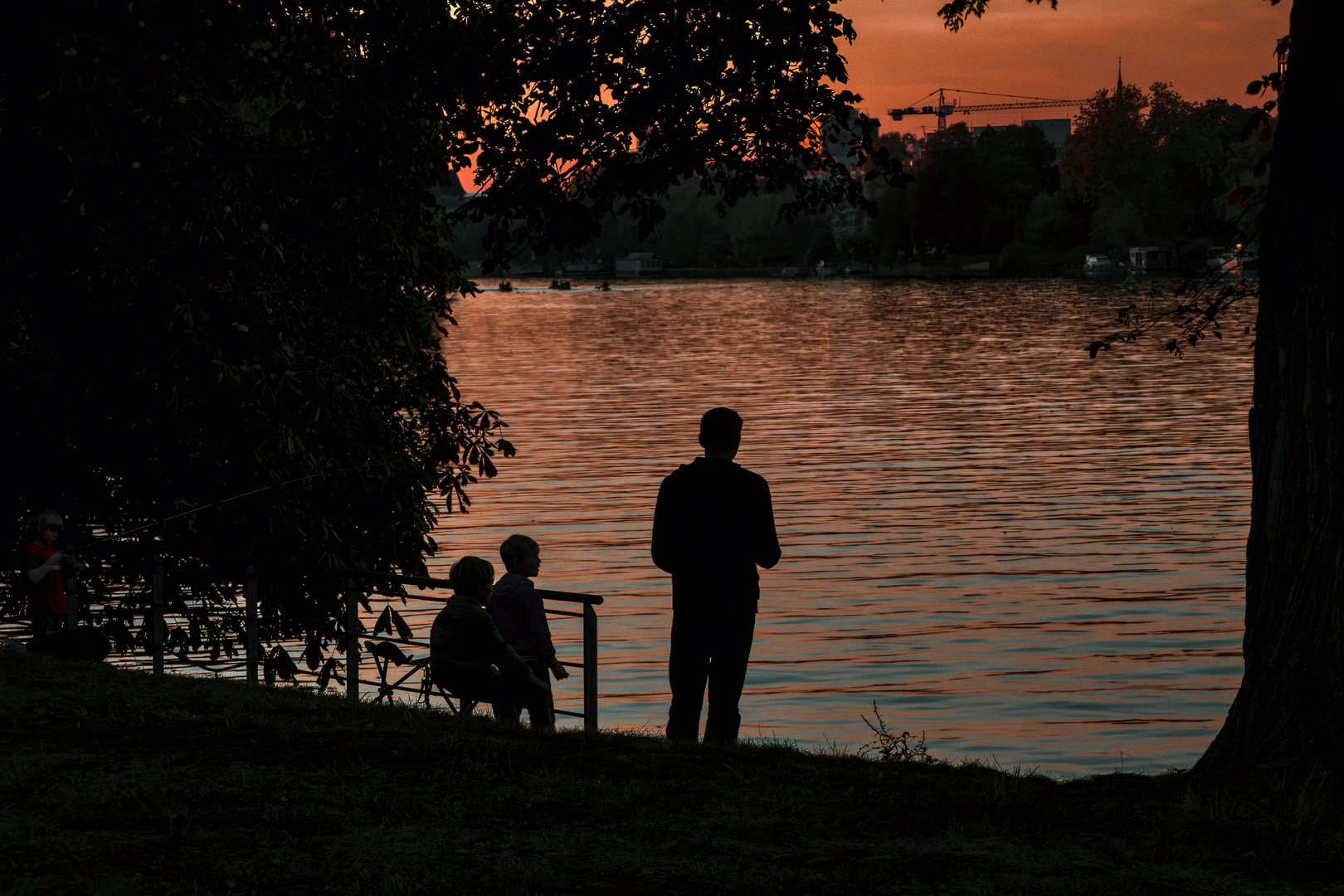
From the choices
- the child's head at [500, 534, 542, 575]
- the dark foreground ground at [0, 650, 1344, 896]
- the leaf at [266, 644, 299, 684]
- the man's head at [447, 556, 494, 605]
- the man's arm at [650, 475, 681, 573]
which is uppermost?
the man's arm at [650, 475, 681, 573]

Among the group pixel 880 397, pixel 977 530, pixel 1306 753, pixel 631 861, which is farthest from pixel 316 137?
pixel 880 397

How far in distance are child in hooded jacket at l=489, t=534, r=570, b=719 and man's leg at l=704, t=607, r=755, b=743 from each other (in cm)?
173

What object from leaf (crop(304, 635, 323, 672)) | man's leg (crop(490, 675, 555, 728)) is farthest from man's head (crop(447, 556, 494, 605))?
leaf (crop(304, 635, 323, 672))

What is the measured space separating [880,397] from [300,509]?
41615 mm

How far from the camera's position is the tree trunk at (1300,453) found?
6.96 meters

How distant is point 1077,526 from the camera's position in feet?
90.3

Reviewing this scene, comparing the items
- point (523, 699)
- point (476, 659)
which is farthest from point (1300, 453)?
point (476, 659)

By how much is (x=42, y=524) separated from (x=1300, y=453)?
9198mm

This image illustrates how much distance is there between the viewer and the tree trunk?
696cm

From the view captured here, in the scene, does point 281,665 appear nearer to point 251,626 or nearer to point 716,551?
point 251,626

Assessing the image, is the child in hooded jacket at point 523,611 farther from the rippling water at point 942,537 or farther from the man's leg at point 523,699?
the rippling water at point 942,537

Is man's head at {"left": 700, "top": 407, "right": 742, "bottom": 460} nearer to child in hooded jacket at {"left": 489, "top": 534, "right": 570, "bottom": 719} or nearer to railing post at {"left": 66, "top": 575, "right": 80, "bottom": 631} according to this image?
child in hooded jacket at {"left": 489, "top": 534, "right": 570, "bottom": 719}

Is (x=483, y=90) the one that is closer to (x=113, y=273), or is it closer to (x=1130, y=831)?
(x=113, y=273)

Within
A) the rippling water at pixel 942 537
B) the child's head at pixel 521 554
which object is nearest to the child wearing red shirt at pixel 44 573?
the child's head at pixel 521 554
